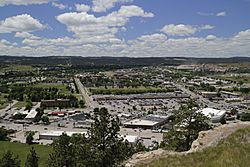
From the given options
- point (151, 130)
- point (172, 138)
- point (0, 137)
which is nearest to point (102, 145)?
point (172, 138)

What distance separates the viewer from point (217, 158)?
1428cm

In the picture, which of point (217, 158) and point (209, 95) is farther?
point (209, 95)

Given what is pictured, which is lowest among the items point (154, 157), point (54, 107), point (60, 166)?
point (54, 107)

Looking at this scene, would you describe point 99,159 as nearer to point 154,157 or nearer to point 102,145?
point 102,145

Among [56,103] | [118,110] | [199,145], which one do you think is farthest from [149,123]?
[199,145]

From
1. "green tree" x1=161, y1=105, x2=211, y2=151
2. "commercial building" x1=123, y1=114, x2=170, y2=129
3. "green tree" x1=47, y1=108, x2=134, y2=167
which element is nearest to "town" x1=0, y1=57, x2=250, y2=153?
"commercial building" x1=123, y1=114, x2=170, y2=129

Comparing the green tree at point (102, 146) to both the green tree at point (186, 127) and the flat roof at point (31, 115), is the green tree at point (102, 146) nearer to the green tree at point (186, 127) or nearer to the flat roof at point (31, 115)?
the green tree at point (186, 127)

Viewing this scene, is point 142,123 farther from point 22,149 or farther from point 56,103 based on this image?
point 56,103

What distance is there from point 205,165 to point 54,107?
123 meters

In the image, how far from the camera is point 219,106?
5103 inches

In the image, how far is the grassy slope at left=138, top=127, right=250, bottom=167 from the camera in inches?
524

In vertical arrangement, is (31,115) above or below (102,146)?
below

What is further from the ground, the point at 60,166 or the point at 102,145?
the point at 102,145

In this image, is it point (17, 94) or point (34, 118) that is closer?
point (34, 118)
